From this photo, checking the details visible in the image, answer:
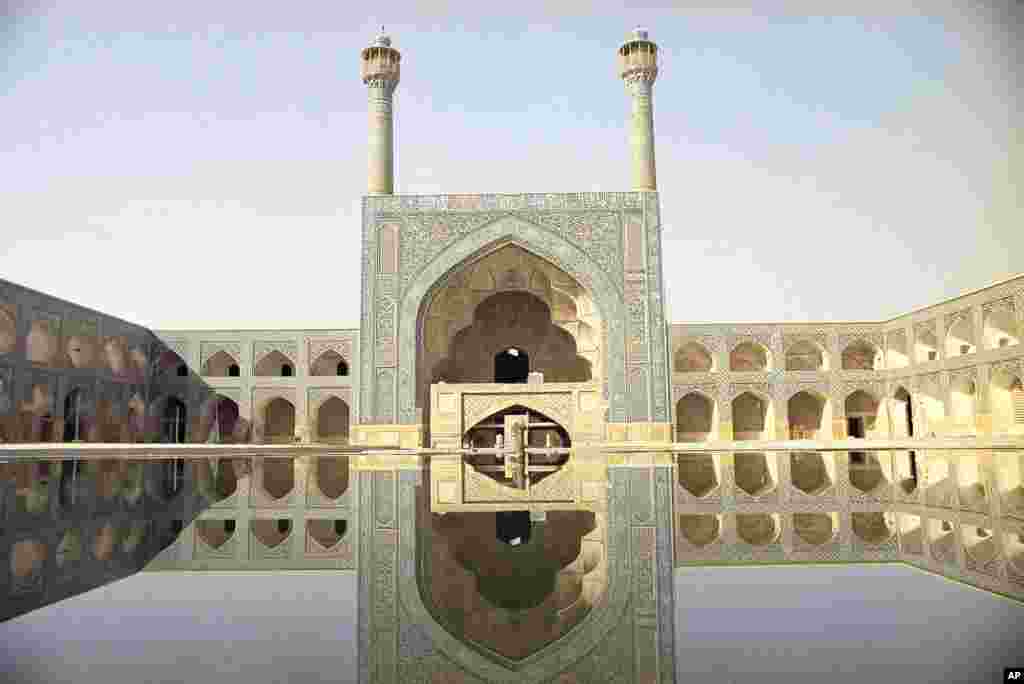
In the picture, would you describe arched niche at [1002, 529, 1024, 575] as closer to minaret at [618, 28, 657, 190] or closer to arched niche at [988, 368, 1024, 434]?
minaret at [618, 28, 657, 190]

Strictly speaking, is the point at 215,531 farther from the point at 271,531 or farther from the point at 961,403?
the point at 961,403

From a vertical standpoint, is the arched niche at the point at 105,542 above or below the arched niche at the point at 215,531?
above

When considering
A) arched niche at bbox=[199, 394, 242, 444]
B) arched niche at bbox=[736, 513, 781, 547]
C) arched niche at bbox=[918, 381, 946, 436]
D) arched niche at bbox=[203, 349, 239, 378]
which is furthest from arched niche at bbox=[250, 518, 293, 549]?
arched niche at bbox=[203, 349, 239, 378]

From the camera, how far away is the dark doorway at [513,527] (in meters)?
2.30

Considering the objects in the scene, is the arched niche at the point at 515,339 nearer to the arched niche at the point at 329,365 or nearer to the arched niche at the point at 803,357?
the arched niche at the point at 329,365

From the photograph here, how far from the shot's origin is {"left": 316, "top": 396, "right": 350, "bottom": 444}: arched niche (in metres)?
20.3

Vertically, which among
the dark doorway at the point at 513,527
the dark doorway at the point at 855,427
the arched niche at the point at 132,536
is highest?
the dark doorway at the point at 855,427

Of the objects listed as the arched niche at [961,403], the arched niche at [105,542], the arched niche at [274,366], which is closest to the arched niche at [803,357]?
the arched niche at [961,403]

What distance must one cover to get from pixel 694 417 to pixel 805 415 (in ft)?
9.17

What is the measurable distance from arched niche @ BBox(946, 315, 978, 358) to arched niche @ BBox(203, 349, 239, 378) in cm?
1600

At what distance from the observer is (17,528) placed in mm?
2623

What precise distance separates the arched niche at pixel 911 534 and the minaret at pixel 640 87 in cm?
1240

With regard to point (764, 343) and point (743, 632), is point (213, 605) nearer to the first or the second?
point (743, 632)

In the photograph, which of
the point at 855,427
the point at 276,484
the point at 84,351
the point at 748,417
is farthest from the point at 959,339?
the point at 84,351
